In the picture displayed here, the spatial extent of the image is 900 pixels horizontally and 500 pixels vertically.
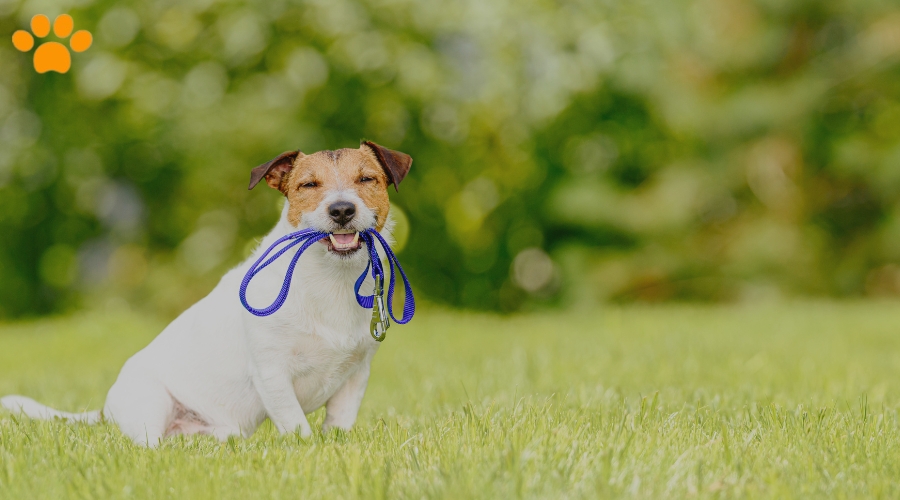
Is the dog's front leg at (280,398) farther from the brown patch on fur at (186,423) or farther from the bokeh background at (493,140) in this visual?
the bokeh background at (493,140)

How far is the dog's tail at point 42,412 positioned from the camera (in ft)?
14.0

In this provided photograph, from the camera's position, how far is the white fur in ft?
12.0

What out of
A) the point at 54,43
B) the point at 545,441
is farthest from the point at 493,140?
the point at 545,441

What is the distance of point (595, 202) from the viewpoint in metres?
14.6

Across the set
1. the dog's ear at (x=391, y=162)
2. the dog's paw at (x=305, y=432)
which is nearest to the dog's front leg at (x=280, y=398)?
the dog's paw at (x=305, y=432)

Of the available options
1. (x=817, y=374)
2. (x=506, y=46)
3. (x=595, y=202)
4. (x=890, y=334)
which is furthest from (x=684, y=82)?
(x=817, y=374)

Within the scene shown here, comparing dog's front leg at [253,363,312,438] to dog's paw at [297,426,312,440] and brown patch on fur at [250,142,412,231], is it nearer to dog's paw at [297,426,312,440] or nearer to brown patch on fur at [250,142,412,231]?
dog's paw at [297,426,312,440]

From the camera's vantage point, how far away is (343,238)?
144 inches

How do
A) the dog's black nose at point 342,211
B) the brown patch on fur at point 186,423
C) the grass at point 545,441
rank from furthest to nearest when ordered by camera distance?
the brown patch on fur at point 186,423
the dog's black nose at point 342,211
the grass at point 545,441

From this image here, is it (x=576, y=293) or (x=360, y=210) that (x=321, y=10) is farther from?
(x=360, y=210)

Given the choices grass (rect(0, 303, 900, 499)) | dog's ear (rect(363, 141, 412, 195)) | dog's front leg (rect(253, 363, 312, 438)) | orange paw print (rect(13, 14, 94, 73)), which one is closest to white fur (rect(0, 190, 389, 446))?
dog's front leg (rect(253, 363, 312, 438))

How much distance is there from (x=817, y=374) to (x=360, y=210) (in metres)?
4.39

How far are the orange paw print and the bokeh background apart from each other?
0.25 metres

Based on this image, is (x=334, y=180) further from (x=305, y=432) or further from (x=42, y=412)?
(x=42, y=412)
